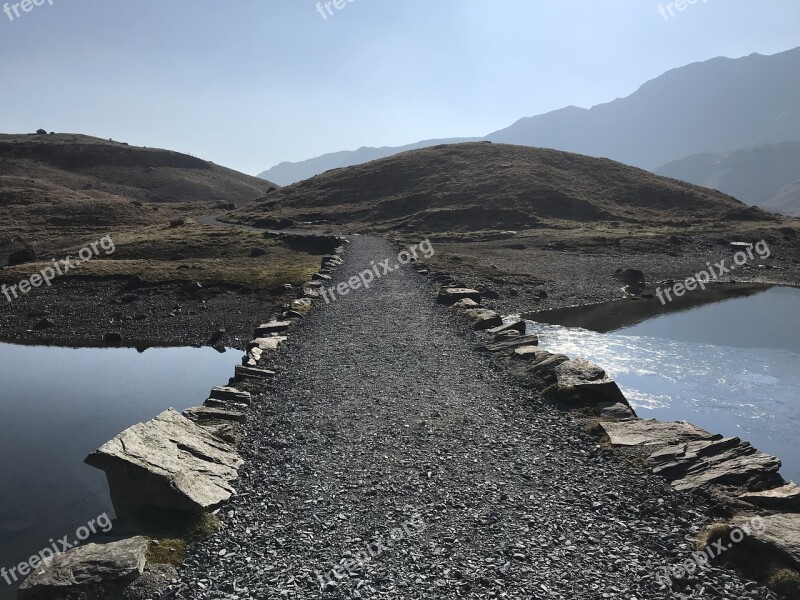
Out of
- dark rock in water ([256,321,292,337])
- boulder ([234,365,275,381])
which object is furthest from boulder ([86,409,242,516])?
dark rock in water ([256,321,292,337])

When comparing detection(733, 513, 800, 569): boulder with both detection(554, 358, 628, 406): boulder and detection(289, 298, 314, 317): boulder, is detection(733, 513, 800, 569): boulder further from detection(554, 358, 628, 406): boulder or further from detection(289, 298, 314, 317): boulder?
detection(289, 298, 314, 317): boulder

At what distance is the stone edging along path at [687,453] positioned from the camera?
9297mm

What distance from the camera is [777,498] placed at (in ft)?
32.9

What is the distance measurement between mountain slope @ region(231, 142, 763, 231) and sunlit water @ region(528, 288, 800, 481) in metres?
63.7

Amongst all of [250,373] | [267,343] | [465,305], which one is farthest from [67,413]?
[465,305]

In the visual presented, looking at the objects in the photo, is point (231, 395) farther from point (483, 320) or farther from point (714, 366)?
point (714, 366)

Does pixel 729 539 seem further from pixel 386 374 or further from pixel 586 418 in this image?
pixel 386 374

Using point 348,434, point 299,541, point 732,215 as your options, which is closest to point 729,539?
point 299,541

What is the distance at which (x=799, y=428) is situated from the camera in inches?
753

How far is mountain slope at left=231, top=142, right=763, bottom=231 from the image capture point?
106 metres

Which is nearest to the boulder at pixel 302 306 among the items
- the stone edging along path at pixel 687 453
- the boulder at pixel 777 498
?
the stone edging along path at pixel 687 453

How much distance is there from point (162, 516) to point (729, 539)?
34.0ft

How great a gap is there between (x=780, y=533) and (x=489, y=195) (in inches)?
4400

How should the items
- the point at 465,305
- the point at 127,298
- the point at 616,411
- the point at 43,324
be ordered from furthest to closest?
the point at 127,298 → the point at 43,324 → the point at 465,305 → the point at 616,411
